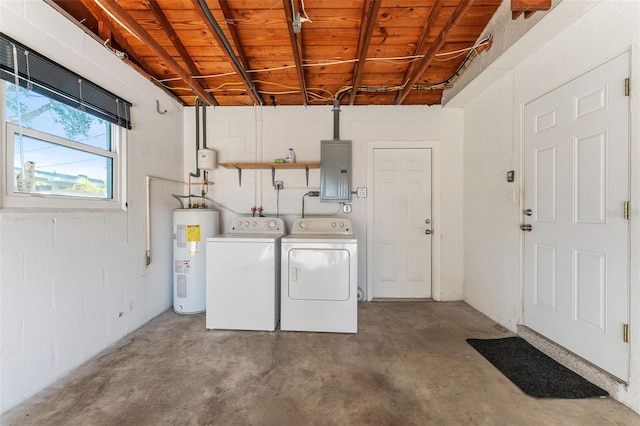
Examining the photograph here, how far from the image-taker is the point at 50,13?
175cm

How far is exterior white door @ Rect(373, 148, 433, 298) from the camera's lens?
3.39 metres

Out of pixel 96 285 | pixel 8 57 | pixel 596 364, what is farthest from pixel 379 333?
pixel 8 57

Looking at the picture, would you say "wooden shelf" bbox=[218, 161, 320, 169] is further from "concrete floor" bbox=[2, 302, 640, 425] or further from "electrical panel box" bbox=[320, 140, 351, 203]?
"concrete floor" bbox=[2, 302, 640, 425]

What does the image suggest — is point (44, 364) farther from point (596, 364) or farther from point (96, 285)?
point (596, 364)

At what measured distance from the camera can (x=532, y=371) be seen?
187cm

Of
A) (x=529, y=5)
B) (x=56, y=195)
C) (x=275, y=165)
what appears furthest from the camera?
(x=275, y=165)

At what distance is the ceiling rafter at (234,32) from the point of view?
81.7 inches

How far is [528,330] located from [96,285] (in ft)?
11.9

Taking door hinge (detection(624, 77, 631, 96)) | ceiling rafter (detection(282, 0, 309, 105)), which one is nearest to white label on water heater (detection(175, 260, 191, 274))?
ceiling rafter (detection(282, 0, 309, 105))

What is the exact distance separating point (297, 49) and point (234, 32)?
0.58 m

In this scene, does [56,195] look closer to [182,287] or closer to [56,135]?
[56,135]

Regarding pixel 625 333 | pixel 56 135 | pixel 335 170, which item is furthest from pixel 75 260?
pixel 625 333

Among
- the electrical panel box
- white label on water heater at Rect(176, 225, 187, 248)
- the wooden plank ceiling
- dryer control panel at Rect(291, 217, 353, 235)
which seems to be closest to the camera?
the wooden plank ceiling

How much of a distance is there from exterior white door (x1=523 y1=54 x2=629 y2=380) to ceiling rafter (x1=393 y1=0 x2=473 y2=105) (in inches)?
37.1
